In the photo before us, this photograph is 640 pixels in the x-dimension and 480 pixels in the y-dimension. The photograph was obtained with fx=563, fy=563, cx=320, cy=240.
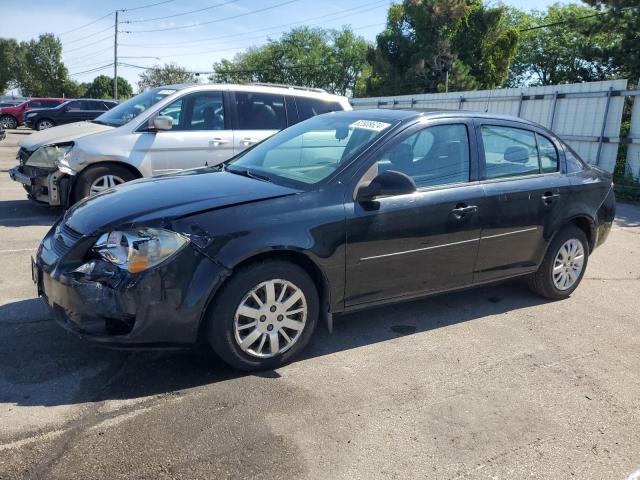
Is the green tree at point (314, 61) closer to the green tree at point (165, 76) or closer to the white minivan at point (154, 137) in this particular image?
the green tree at point (165, 76)

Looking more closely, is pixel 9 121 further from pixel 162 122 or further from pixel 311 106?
pixel 162 122

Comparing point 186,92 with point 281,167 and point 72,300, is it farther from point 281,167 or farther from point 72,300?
point 72,300

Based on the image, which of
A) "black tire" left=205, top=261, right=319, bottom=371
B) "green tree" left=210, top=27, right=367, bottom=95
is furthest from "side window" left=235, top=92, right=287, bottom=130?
"green tree" left=210, top=27, right=367, bottom=95

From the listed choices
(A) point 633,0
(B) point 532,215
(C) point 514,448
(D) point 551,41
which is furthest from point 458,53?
(C) point 514,448

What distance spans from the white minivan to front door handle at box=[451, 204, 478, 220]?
4.24 meters

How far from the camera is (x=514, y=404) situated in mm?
3330

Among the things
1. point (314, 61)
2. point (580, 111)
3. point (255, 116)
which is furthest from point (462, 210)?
point (314, 61)

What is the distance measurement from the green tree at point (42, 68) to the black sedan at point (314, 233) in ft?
247

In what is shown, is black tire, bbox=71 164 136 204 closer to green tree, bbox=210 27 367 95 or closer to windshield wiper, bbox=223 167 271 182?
windshield wiper, bbox=223 167 271 182

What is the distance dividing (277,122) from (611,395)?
19.4 feet

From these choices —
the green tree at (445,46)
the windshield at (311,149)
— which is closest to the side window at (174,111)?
the windshield at (311,149)

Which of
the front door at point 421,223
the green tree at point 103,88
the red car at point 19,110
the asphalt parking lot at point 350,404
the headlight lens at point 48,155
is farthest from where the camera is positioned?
the green tree at point 103,88

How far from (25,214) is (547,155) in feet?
22.1

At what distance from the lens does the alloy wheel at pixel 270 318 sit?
11.1 ft
